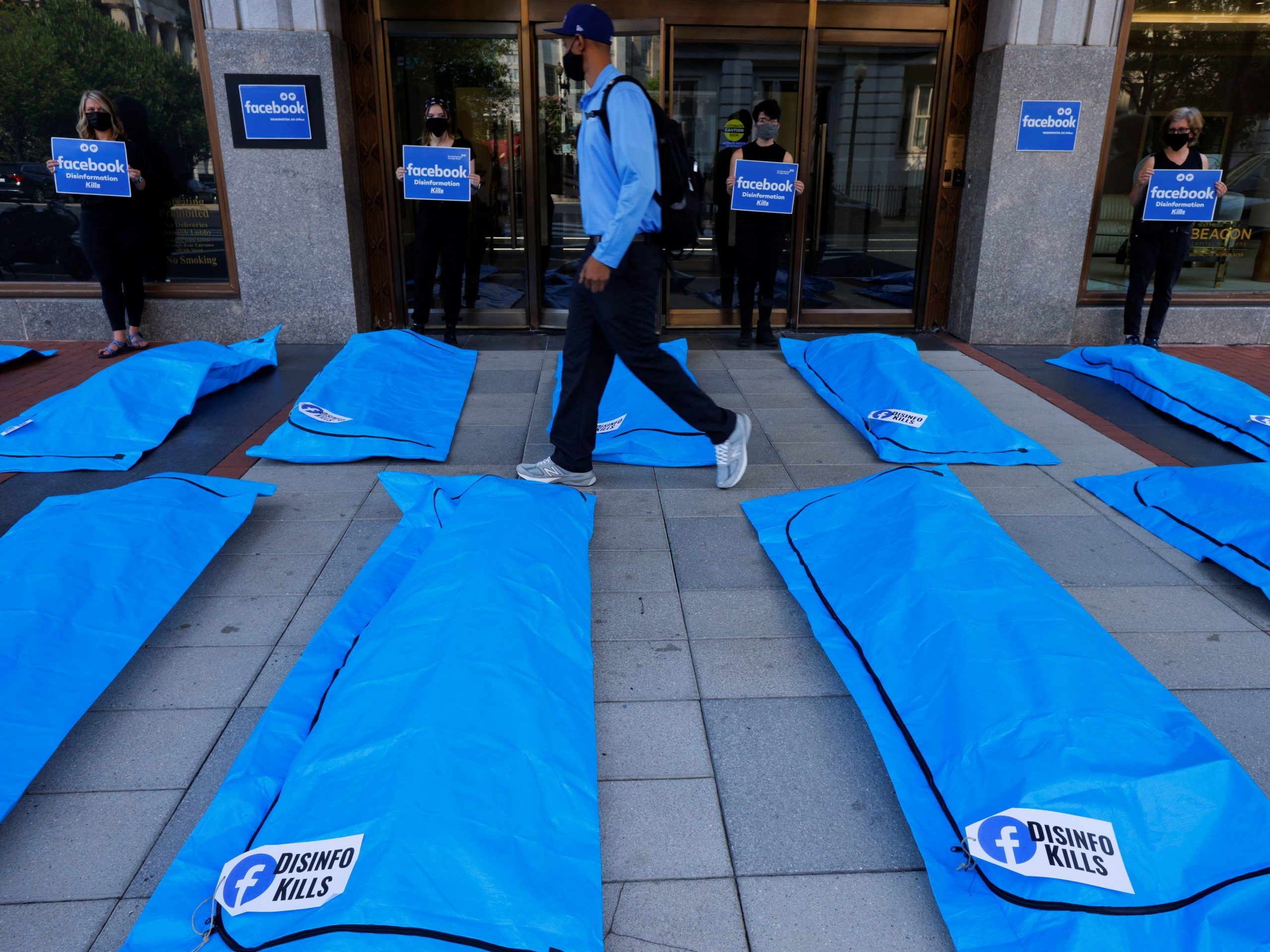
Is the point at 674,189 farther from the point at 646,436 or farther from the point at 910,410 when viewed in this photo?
the point at 910,410

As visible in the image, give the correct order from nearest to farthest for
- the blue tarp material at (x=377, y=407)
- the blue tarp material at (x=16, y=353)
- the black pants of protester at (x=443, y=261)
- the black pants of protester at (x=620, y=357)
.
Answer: the black pants of protester at (x=620, y=357)
the blue tarp material at (x=377, y=407)
the blue tarp material at (x=16, y=353)
the black pants of protester at (x=443, y=261)

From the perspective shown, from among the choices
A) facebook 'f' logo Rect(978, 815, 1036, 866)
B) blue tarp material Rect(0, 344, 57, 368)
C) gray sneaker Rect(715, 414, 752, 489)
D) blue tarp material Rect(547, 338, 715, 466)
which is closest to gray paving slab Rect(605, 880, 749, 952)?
facebook 'f' logo Rect(978, 815, 1036, 866)

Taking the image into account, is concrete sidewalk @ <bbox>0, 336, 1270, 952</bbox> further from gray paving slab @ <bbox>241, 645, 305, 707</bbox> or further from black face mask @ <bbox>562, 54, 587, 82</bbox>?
black face mask @ <bbox>562, 54, 587, 82</bbox>

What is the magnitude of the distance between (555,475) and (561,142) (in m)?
4.47

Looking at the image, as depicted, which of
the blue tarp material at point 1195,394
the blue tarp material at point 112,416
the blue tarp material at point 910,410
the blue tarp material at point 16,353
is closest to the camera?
the blue tarp material at point 112,416

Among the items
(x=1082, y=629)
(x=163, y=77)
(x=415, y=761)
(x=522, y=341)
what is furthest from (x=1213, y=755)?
(x=163, y=77)

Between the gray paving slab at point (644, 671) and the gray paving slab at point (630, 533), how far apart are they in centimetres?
80

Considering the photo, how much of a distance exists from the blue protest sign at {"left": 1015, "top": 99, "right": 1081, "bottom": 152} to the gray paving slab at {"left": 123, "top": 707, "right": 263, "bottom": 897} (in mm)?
7120

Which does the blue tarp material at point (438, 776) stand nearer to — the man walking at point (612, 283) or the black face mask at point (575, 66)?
the man walking at point (612, 283)

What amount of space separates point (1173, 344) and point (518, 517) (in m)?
6.98

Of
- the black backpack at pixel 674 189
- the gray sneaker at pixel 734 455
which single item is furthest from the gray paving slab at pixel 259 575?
the black backpack at pixel 674 189

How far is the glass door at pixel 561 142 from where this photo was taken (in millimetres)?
7414

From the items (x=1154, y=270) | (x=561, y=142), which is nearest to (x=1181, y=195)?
(x=1154, y=270)

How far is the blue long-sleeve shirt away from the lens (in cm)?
356
